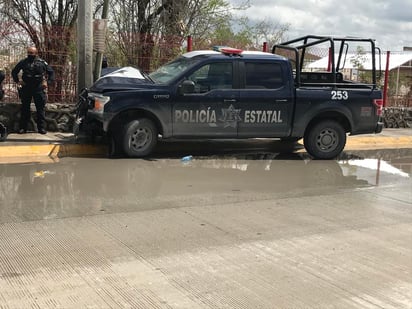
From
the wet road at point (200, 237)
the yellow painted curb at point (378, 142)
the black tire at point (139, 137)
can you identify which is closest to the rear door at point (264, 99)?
the wet road at point (200, 237)

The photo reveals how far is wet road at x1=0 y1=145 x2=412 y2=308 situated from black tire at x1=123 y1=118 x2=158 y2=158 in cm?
53

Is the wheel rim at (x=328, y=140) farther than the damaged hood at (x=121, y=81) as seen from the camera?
Yes

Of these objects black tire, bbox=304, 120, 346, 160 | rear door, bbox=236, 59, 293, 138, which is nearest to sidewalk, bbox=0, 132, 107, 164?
rear door, bbox=236, 59, 293, 138

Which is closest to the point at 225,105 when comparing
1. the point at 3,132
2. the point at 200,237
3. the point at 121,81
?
the point at 121,81

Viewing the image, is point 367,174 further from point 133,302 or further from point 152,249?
point 133,302

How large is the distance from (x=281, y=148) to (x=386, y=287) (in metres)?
7.67

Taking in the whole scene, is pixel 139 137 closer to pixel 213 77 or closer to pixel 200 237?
pixel 213 77

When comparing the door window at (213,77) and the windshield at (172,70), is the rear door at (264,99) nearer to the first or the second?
the door window at (213,77)

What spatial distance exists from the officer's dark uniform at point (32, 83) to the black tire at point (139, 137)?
2.41m

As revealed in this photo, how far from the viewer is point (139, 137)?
9727mm

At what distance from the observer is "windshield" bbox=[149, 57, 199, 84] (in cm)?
985

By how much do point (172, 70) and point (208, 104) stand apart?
38.0 inches

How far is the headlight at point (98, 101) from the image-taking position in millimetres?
9422


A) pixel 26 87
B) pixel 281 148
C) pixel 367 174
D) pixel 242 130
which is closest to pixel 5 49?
pixel 26 87
